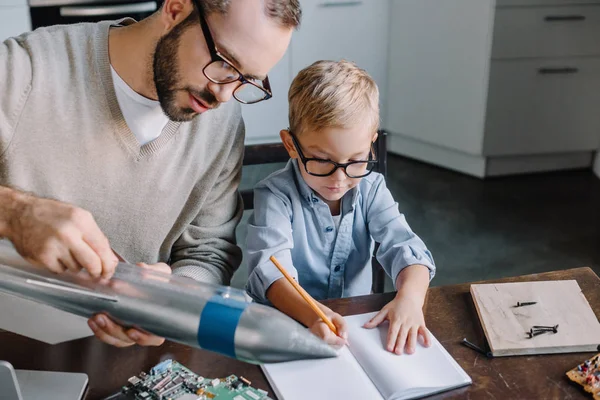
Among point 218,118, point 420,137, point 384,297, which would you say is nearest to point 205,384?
point 384,297

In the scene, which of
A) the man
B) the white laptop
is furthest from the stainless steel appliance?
the white laptop

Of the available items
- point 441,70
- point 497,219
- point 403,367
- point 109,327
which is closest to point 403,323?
point 403,367

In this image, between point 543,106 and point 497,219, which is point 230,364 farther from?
point 543,106

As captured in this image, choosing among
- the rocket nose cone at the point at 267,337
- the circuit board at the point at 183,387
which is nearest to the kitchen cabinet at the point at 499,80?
the circuit board at the point at 183,387

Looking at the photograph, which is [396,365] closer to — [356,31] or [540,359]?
[540,359]

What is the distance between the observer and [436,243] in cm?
277

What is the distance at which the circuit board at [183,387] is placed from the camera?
2.80 ft

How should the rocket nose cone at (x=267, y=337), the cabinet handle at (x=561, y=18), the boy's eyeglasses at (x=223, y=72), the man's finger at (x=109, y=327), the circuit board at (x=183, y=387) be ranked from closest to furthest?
the rocket nose cone at (x=267, y=337) → the man's finger at (x=109, y=327) → the circuit board at (x=183, y=387) → the boy's eyeglasses at (x=223, y=72) → the cabinet handle at (x=561, y=18)

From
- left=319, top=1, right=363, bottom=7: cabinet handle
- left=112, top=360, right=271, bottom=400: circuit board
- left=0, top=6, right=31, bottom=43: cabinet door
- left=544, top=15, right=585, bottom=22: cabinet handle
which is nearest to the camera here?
left=112, top=360, right=271, bottom=400: circuit board

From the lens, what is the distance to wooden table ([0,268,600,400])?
0.88m

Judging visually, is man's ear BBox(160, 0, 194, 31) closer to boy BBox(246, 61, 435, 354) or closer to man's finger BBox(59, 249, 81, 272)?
boy BBox(246, 61, 435, 354)

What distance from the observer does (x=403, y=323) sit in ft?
3.26

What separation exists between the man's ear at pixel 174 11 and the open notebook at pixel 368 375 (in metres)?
0.59

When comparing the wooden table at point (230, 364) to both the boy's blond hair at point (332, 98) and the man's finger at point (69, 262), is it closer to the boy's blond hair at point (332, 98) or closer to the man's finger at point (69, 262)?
the man's finger at point (69, 262)
